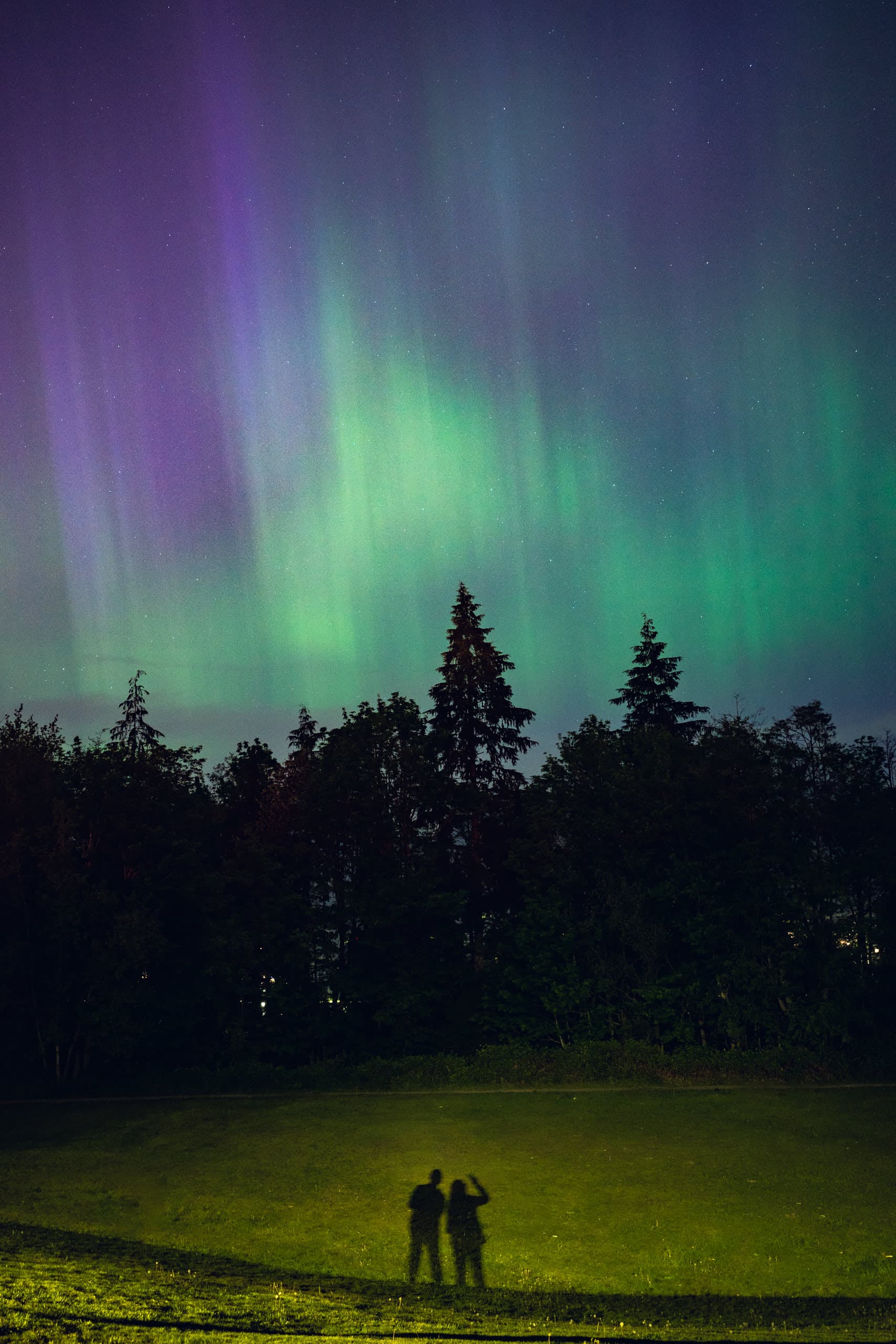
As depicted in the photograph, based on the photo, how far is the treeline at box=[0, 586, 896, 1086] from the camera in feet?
92.0

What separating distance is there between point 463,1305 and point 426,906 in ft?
77.7

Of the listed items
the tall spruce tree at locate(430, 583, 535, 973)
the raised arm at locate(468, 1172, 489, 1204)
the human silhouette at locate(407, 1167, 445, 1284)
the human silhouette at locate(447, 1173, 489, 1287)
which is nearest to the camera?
the human silhouette at locate(447, 1173, 489, 1287)

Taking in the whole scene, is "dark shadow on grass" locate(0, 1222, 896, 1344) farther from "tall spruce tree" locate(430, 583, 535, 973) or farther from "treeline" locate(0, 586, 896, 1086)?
"tall spruce tree" locate(430, 583, 535, 973)

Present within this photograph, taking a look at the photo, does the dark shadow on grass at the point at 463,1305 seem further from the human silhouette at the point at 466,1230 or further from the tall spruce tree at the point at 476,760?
the tall spruce tree at the point at 476,760

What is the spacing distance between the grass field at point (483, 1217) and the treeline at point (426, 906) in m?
6.33

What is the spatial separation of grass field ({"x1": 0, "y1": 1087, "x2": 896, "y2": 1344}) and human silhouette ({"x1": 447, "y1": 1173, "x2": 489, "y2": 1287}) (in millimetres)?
253

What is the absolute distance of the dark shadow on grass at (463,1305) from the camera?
8805mm

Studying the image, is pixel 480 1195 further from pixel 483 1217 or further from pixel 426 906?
pixel 426 906

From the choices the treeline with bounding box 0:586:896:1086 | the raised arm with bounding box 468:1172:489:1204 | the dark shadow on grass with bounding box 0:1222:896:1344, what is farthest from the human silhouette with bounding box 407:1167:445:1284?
the treeline with bounding box 0:586:896:1086

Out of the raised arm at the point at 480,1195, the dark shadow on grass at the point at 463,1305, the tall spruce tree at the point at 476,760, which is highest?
the tall spruce tree at the point at 476,760

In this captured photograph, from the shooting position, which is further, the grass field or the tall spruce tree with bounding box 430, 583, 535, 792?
the tall spruce tree with bounding box 430, 583, 535, 792

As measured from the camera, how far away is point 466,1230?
1317 cm

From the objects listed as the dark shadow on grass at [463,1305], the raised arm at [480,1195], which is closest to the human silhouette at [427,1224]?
the raised arm at [480,1195]

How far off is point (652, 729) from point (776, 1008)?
1011 cm
